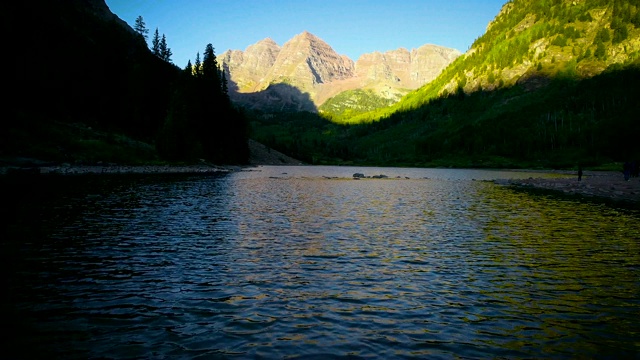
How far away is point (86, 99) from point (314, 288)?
12276cm

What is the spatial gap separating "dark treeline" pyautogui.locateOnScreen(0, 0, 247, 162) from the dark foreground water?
204 feet

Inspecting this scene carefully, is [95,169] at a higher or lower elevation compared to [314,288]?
higher

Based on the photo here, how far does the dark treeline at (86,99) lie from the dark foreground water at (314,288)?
204ft

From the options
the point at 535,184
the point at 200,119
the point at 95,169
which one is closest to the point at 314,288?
the point at 95,169

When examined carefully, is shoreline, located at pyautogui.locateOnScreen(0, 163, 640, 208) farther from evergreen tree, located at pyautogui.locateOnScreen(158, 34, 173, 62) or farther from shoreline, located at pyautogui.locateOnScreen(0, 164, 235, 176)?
evergreen tree, located at pyautogui.locateOnScreen(158, 34, 173, 62)

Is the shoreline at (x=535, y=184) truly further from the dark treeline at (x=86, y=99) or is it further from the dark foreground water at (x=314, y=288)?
the dark foreground water at (x=314, y=288)

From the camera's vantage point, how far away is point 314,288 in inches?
674

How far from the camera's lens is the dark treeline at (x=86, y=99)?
8619 cm

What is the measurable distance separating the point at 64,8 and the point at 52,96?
97.5 m

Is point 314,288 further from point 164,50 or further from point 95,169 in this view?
point 164,50

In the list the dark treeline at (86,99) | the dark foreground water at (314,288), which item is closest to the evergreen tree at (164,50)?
the dark treeline at (86,99)

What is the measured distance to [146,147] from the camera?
113312 millimetres

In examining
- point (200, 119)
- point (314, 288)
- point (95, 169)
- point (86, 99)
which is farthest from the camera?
point (200, 119)

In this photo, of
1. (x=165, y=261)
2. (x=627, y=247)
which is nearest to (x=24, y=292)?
(x=165, y=261)
